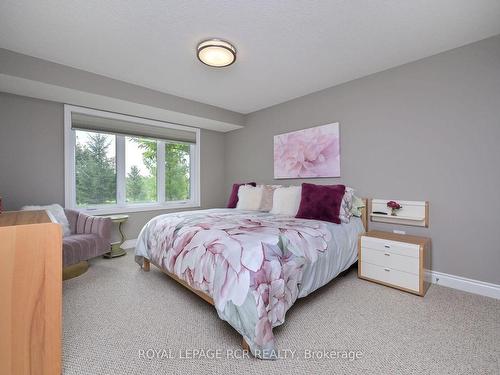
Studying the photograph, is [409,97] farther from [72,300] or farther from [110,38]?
[72,300]

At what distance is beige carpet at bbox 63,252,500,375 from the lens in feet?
4.45

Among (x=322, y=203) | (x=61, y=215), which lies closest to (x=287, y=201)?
(x=322, y=203)

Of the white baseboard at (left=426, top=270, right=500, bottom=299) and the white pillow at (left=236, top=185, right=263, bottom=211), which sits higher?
the white pillow at (left=236, top=185, right=263, bottom=211)

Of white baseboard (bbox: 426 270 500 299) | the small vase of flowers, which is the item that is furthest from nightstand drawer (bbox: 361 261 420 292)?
the small vase of flowers

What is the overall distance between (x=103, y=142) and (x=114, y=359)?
3.01 m

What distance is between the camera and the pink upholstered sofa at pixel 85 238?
8.24ft

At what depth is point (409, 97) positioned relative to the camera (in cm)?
258

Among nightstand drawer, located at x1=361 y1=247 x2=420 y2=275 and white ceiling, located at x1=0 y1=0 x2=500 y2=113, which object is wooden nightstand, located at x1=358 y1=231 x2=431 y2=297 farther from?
white ceiling, located at x1=0 y1=0 x2=500 y2=113

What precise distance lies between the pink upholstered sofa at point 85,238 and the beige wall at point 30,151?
423mm

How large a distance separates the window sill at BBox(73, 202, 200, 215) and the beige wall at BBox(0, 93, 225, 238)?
1.28ft

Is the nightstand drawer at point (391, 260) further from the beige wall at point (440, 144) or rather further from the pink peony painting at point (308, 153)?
the pink peony painting at point (308, 153)

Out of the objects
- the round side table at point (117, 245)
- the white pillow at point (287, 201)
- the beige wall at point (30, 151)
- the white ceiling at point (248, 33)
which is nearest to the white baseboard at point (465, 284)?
the white pillow at point (287, 201)

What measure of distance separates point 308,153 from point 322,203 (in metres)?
1.09

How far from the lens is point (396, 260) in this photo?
2279 mm
